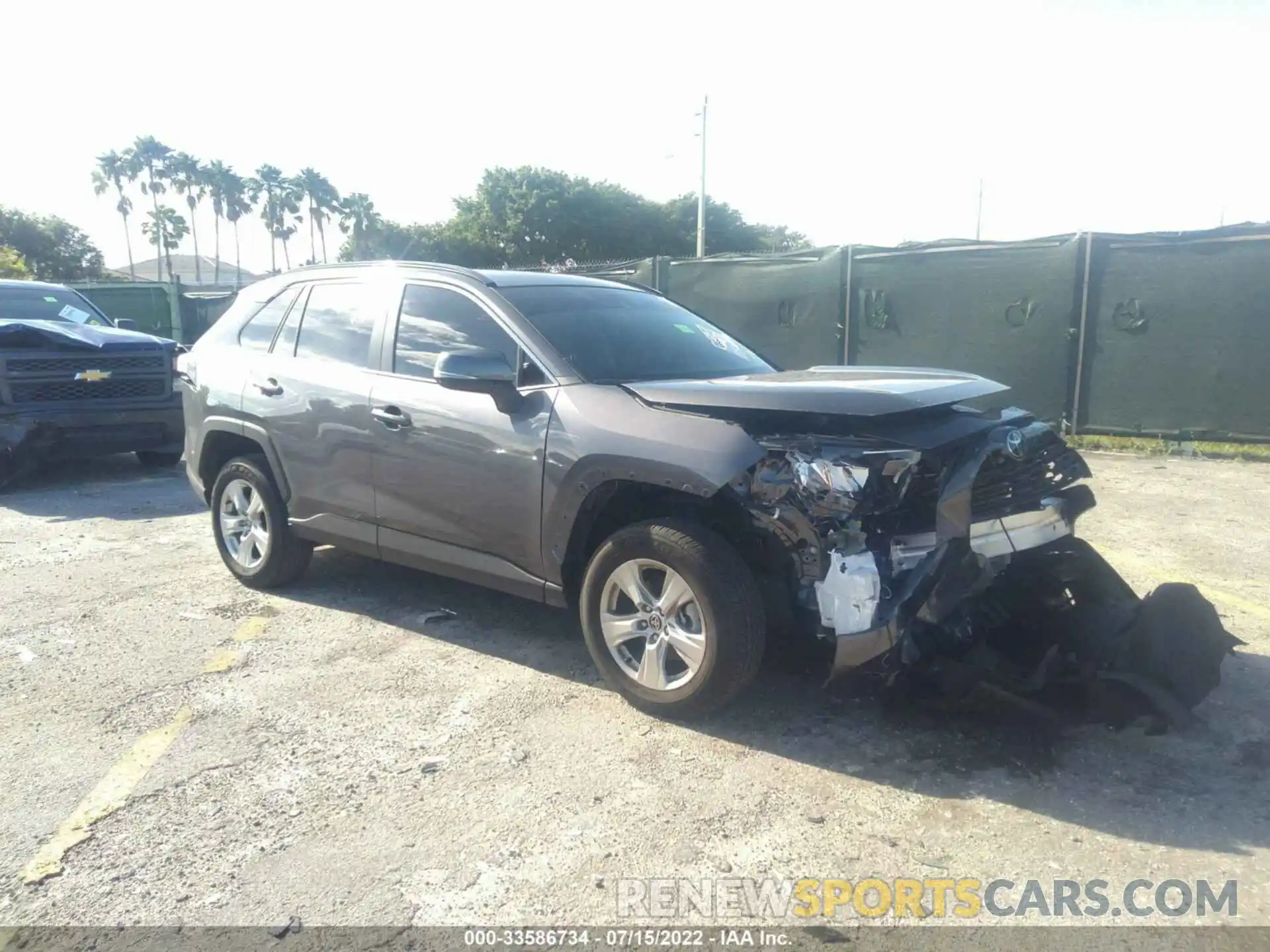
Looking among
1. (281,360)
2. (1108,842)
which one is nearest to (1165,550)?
(1108,842)

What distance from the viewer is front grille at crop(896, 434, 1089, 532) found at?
3.56 metres

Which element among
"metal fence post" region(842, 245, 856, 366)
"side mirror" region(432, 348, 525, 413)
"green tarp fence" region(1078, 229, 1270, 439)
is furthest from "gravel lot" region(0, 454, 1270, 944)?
"metal fence post" region(842, 245, 856, 366)

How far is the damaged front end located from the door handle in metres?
1.79

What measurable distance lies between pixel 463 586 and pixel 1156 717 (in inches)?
143

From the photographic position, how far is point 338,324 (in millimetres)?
5176

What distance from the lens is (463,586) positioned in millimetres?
5734

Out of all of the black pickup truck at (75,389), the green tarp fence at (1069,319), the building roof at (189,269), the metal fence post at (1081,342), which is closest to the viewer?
the black pickup truck at (75,389)

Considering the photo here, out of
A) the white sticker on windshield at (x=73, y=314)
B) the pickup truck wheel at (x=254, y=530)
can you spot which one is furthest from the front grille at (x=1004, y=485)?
the white sticker on windshield at (x=73, y=314)

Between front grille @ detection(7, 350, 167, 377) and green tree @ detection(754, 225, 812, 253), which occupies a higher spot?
green tree @ detection(754, 225, 812, 253)

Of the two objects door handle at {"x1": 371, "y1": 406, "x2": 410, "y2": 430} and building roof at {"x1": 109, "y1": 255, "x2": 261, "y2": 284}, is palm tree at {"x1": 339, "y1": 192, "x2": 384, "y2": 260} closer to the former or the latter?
building roof at {"x1": 109, "y1": 255, "x2": 261, "y2": 284}

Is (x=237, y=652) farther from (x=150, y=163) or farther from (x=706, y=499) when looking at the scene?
(x=150, y=163)

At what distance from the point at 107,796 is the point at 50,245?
63.8 metres

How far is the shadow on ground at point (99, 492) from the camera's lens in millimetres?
7906

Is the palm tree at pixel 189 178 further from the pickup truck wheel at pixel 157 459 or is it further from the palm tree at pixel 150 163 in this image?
the pickup truck wheel at pixel 157 459
